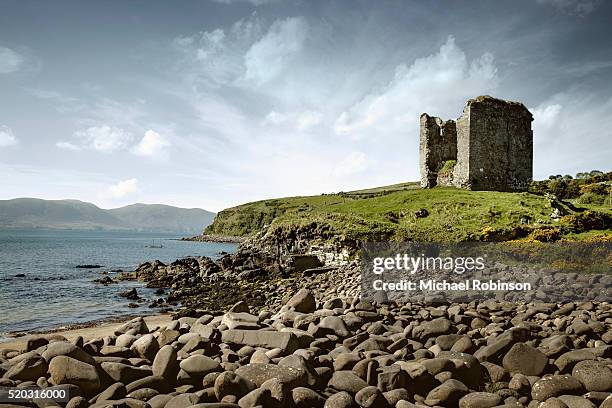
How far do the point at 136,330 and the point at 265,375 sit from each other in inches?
168

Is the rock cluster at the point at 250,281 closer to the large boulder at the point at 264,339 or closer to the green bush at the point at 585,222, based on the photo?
the large boulder at the point at 264,339

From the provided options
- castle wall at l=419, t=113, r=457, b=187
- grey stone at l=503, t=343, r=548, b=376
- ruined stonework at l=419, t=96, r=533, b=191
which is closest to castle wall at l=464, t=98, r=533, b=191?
ruined stonework at l=419, t=96, r=533, b=191

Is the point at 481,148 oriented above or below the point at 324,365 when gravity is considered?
above

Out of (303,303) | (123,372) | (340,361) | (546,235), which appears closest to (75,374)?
(123,372)

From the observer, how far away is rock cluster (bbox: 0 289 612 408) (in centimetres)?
654

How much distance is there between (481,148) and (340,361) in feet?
106

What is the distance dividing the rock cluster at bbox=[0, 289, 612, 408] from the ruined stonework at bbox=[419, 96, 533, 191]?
27226 millimetres

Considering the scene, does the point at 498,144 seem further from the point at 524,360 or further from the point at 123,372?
the point at 123,372

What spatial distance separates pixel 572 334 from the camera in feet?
32.9

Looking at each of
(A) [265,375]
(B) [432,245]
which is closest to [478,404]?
(A) [265,375]

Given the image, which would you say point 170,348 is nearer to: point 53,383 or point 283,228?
point 53,383

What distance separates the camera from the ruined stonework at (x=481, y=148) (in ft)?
117

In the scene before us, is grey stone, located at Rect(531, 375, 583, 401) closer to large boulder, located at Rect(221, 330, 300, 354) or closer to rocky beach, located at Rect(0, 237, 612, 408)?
rocky beach, located at Rect(0, 237, 612, 408)

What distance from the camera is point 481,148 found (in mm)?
35781
